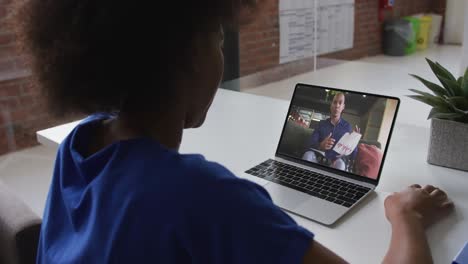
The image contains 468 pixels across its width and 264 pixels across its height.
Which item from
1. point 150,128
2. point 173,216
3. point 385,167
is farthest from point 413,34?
point 173,216

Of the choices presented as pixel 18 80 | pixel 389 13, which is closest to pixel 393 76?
pixel 389 13

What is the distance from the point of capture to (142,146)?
63cm

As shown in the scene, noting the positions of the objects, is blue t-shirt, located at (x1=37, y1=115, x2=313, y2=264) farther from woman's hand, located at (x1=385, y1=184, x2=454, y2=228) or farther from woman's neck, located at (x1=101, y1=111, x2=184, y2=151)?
woman's hand, located at (x1=385, y1=184, x2=454, y2=228)

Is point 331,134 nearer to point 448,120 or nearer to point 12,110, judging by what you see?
point 448,120

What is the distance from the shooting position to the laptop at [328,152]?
107cm

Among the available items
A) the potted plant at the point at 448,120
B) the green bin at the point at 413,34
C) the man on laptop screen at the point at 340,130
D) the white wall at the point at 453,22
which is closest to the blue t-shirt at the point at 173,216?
the man on laptop screen at the point at 340,130

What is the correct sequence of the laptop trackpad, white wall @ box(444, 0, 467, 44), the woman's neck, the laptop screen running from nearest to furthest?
the woman's neck < the laptop trackpad < the laptop screen < white wall @ box(444, 0, 467, 44)

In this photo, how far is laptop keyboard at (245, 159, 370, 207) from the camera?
41.8 inches

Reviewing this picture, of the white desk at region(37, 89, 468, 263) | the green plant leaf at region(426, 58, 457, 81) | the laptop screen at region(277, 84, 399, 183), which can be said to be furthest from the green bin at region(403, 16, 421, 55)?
the laptop screen at region(277, 84, 399, 183)

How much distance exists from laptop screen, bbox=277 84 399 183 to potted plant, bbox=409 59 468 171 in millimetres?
137

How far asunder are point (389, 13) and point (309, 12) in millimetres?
689

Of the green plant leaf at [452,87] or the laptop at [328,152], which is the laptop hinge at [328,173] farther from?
the green plant leaf at [452,87]

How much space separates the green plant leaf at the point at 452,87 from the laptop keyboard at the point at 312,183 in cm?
37

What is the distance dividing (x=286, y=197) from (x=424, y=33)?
238cm
